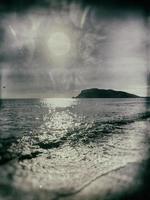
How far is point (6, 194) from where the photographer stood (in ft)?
27.7

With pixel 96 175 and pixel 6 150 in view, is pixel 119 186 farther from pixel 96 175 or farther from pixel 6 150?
pixel 6 150

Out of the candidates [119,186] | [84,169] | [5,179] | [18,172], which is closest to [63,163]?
[84,169]

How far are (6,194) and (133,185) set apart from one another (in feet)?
16.4

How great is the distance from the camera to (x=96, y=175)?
1050cm

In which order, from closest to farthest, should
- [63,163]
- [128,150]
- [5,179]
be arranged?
[5,179]
[63,163]
[128,150]

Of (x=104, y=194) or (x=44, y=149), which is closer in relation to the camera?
(x=104, y=194)

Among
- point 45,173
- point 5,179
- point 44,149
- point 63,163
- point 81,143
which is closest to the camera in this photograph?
point 5,179

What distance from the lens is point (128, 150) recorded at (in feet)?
50.6

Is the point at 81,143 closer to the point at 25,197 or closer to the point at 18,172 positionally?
the point at 18,172

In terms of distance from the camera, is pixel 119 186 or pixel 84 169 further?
pixel 84 169

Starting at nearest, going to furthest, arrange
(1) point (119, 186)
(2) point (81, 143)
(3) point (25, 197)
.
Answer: (3) point (25, 197) → (1) point (119, 186) → (2) point (81, 143)

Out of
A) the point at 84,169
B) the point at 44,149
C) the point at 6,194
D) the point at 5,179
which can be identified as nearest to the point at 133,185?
the point at 84,169

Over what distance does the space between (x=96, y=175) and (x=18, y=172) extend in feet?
12.8

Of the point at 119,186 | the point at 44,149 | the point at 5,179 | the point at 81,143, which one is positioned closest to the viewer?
the point at 119,186
